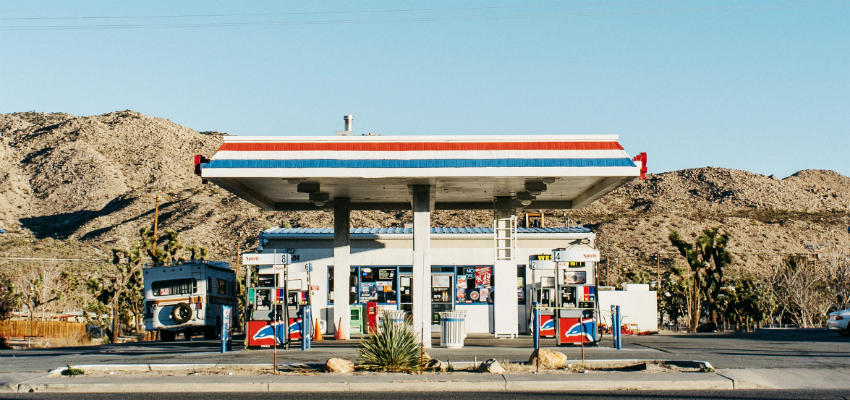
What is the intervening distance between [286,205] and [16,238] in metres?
56.3

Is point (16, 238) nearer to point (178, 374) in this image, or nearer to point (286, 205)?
point (286, 205)

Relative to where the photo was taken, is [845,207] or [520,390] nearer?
[520,390]

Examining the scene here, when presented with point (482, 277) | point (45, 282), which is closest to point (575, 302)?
point (482, 277)

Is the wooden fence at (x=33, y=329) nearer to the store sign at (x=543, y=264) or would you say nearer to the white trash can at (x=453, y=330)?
the white trash can at (x=453, y=330)

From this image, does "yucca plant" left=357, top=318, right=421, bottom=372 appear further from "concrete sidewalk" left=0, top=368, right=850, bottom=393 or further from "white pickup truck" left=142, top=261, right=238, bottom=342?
"white pickup truck" left=142, top=261, right=238, bottom=342

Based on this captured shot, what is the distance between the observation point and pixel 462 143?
20250mm

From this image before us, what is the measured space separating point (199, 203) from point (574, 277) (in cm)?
7080

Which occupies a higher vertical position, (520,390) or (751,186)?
(751,186)

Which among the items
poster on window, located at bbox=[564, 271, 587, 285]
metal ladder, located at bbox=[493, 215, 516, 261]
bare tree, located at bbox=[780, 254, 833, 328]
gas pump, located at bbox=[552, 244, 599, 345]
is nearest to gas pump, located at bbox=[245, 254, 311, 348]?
metal ladder, located at bbox=[493, 215, 516, 261]

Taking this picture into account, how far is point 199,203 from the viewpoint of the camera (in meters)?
87.1

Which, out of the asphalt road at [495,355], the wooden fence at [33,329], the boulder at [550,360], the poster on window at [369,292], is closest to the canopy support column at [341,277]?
the asphalt road at [495,355]

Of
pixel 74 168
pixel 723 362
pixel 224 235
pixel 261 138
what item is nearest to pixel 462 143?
pixel 261 138

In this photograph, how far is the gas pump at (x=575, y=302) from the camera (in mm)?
19531

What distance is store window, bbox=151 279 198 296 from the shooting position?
2728cm
